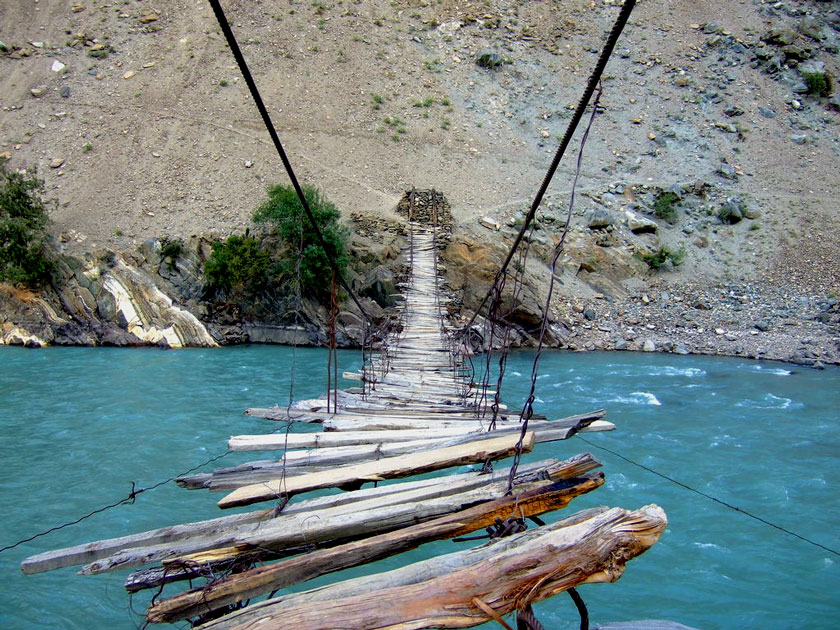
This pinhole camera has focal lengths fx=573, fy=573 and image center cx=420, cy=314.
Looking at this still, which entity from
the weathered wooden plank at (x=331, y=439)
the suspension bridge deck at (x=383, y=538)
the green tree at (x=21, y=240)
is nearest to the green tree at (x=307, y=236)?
the green tree at (x=21, y=240)

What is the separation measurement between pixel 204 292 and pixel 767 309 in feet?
61.5

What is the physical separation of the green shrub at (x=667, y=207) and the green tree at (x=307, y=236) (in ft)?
46.7

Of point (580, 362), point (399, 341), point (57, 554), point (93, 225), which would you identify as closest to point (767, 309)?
point (580, 362)

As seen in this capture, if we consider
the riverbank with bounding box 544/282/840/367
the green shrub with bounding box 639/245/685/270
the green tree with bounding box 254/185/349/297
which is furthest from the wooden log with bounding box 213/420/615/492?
the green shrub with bounding box 639/245/685/270

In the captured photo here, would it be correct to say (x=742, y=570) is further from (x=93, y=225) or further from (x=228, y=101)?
(x=228, y=101)

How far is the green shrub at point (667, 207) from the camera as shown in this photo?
24.5 meters

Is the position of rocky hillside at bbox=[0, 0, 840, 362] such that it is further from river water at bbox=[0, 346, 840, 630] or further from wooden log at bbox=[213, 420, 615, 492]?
wooden log at bbox=[213, 420, 615, 492]

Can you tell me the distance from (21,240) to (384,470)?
1831 centimetres

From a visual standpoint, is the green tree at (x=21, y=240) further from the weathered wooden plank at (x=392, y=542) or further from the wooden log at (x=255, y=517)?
the weathered wooden plank at (x=392, y=542)

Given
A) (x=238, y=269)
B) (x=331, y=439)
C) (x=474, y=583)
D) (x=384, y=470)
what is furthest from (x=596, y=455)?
(x=238, y=269)

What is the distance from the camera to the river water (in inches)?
221

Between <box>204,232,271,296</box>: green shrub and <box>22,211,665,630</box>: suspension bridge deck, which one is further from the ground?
<box>204,232,271,296</box>: green shrub

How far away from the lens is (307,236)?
1755cm

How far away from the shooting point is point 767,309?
19.8 meters
